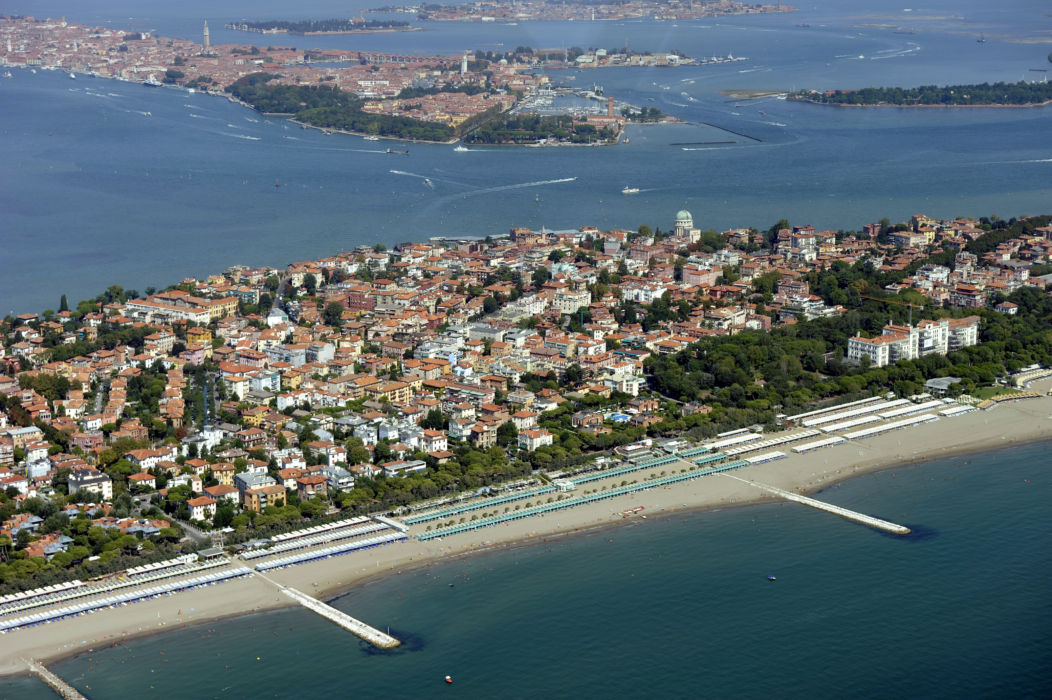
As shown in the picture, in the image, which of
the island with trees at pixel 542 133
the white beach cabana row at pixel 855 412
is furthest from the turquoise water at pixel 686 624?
the island with trees at pixel 542 133

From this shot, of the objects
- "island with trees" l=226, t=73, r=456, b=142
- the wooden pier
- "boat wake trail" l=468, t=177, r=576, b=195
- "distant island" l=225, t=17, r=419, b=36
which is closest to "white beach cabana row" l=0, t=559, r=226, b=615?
the wooden pier

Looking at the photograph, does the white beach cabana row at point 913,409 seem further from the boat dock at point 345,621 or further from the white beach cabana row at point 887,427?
the boat dock at point 345,621

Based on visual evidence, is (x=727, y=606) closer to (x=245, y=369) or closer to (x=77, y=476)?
(x=77, y=476)

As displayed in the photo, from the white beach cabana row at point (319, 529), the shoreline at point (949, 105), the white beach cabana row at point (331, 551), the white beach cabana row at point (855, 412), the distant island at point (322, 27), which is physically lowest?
the white beach cabana row at point (331, 551)

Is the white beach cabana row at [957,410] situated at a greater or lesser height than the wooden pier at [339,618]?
greater

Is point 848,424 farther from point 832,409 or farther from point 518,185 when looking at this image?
point 518,185

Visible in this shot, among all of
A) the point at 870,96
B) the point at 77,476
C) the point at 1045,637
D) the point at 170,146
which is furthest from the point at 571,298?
the point at 870,96
